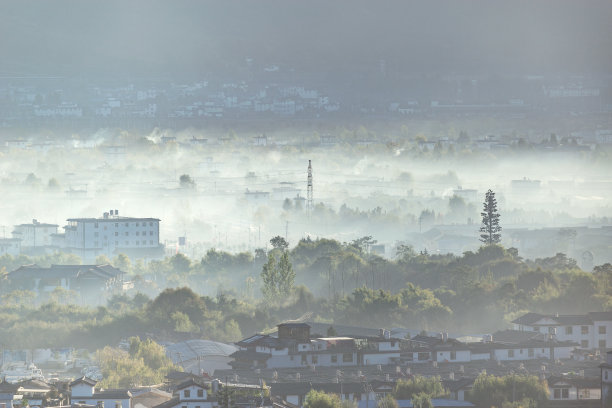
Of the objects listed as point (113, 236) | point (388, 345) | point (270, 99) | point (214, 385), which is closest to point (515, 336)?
point (388, 345)

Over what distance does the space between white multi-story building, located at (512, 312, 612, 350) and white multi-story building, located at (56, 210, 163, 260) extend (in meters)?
32.5

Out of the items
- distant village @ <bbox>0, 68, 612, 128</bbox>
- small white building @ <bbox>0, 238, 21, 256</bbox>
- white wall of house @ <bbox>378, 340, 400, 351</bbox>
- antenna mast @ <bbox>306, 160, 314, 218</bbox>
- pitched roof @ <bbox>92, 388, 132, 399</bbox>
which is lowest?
pitched roof @ <bbox>92, 388, 132, 399</bbox>

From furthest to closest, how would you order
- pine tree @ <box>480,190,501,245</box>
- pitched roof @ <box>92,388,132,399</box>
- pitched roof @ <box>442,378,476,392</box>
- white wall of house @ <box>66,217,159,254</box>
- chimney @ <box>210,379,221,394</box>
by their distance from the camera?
white wall of house @ <box>66,217,159,254</box>, pine tree @ <box>480,190,501,245</box>, pitched roof @ <box>442,378,476,392</box>, pitched roof @ <box>92,388,132,399</box>, chimney @ <box>210,379,221,394</box>

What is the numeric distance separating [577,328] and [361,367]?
7518 mm

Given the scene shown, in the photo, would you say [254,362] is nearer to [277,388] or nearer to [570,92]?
[277,388]

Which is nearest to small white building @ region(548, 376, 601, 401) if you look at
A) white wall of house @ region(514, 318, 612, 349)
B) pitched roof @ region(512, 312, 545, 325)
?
white wall of house @ region(514, 318, 612, 349)

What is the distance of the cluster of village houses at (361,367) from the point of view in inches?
1300

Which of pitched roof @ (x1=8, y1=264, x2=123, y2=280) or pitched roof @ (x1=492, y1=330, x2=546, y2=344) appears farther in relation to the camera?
pitched roof @ (x1=8, y1=264, x2=123, y2=280)

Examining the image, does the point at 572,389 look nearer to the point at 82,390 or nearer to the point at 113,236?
the point at 82,390

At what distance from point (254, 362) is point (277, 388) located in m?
4.93

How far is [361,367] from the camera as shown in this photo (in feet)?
128

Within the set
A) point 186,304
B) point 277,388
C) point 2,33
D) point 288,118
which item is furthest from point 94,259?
point 2,33

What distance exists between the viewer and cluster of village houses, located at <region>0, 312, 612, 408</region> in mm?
33031

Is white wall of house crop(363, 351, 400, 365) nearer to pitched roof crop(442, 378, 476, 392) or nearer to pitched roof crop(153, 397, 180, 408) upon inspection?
pitched roof crop(442, 378, 476, 392)
